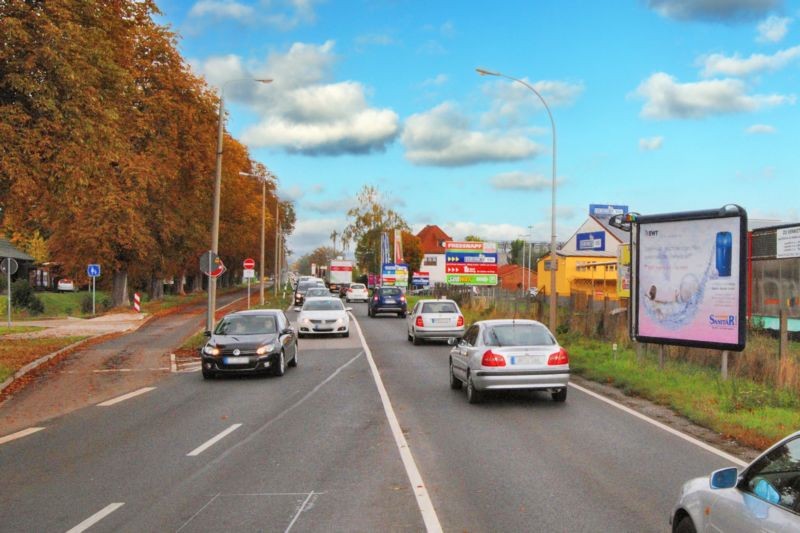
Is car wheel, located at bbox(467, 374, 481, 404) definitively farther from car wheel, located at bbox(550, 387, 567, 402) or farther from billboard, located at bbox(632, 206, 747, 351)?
billboard, located at bbox(632, 206, 747, 351)

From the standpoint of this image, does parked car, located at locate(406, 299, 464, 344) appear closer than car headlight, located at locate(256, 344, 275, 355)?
No

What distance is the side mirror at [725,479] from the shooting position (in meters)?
4.16

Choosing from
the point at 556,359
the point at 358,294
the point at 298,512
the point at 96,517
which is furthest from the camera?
the point at 358,294

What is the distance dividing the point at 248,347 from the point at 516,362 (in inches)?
261

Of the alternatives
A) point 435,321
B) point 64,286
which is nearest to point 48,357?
point 435,321

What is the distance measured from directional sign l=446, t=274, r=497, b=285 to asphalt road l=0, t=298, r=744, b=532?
30595 millimetres

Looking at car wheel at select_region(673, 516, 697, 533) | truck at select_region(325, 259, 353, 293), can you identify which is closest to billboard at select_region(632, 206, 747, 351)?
car wheel at select_region(673, 516, 697, 533)

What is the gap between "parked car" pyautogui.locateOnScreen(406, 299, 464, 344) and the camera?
2614 cm

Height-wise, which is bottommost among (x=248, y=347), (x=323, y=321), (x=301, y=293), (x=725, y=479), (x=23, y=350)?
(x=23, y=350)

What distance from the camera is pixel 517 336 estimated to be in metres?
13.3

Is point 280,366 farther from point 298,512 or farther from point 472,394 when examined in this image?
point 298,512

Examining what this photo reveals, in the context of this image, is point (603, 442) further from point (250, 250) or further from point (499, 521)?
point (250, 250)

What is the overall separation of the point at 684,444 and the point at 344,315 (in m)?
20.6

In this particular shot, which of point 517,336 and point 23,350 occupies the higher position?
point 517,336
